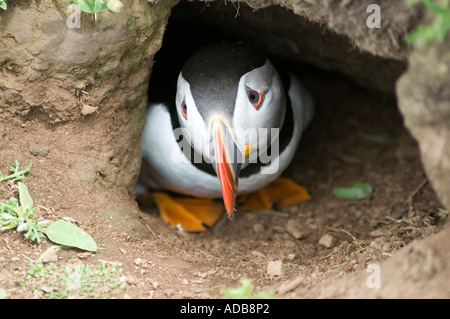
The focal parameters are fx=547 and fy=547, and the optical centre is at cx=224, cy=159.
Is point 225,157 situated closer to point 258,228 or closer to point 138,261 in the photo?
point 138,261

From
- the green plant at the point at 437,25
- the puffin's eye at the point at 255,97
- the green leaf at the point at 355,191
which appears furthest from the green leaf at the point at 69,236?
the green leaf at the point at 355,191

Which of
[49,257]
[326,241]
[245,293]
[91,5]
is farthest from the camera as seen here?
[326,241]

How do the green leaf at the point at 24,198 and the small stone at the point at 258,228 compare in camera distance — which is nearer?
the green leaf at the point at 24,198

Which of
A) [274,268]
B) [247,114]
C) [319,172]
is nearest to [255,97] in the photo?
[247,114]

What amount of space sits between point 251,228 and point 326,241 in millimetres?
710

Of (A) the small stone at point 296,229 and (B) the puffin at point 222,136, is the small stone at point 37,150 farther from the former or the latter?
(A) the small stone at point 296,229

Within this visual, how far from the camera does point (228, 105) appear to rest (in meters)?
3.09

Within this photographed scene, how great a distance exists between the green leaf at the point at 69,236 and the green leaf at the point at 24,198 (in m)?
0.17

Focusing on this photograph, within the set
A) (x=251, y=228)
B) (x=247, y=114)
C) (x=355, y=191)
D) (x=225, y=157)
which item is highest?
(x=247, y=114)

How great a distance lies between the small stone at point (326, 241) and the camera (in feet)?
11.4

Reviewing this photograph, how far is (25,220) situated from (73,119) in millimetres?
745

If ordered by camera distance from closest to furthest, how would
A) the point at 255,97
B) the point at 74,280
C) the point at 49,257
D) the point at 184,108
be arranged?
the point at 74,280
the point at 49,257
the point at 255,97
the point at 184,108

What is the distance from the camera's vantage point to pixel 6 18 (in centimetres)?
292
